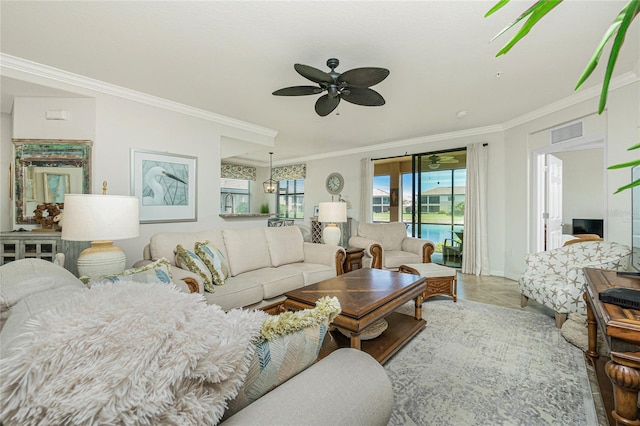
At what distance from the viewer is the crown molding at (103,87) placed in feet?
8.79

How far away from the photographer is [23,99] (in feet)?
10.2

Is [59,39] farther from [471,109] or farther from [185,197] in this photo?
[471,109]

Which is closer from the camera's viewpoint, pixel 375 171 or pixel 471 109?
pixel 471 109

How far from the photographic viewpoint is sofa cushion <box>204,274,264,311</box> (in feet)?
7.50

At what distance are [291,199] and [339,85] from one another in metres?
5.87

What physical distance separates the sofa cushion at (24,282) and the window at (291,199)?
6.75 metres

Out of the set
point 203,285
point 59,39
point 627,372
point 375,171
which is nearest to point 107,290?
point 203,285

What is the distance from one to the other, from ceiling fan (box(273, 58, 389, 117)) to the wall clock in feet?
12.9

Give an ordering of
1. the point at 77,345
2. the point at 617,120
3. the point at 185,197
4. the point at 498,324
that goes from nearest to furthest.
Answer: the point at 77,345 → the point at 498,324 → the point at 617,120 → the point at 185,197

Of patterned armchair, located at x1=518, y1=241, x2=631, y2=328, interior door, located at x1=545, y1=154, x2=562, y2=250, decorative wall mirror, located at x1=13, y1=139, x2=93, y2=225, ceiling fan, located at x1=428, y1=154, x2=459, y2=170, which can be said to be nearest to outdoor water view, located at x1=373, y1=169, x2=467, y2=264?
ceiling fan, located at x1=428, y1=154, x2=459, y2=170

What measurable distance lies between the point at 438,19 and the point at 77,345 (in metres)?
2.62

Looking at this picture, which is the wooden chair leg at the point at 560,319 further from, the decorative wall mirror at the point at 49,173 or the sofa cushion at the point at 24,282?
the decorative wall mirror at the point at 49,173

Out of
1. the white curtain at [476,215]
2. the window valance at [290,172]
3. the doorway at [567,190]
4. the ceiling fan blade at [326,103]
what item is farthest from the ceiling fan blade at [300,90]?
the window valance at [290,172]

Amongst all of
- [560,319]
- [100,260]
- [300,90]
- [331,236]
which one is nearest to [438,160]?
[331,236]
